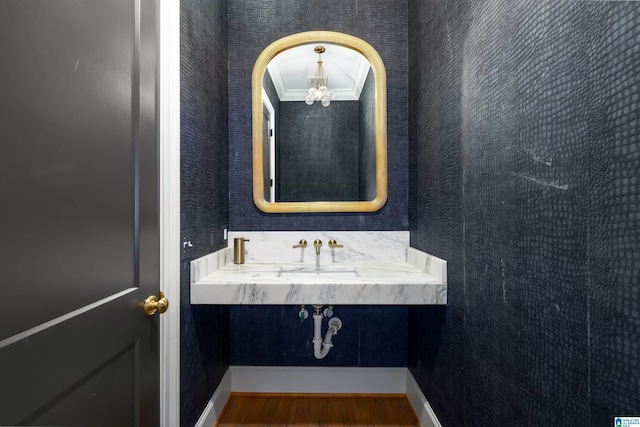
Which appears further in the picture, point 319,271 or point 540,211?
point 319,271

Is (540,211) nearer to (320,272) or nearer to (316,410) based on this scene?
(320,272)

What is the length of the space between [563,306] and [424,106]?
1.29m

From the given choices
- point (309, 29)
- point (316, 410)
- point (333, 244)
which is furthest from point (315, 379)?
point (309, 29)

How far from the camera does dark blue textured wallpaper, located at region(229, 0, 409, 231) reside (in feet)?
6.84

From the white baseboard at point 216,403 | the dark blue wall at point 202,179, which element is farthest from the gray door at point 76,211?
the white baseboard at point 216,403

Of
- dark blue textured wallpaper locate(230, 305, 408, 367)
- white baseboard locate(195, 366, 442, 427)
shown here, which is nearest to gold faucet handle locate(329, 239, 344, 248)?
dark blue textured wallpaper locate(230, 305, 408, 367)

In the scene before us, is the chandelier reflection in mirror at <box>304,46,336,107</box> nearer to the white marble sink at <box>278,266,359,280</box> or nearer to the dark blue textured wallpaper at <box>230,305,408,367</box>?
the white marble sink at <box>278,266,359,280</box>

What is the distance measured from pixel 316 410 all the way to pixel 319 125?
5.55 ft

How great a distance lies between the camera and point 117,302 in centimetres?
88

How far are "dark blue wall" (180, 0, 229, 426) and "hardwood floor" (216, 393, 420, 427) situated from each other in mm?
243

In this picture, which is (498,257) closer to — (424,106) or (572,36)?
(572,36)

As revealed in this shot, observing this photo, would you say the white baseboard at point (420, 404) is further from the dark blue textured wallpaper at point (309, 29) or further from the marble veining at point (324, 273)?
the dark blue textured wallpaper at point (309, 29)

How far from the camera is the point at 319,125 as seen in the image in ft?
6.81

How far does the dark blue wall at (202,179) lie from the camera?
142 cm
